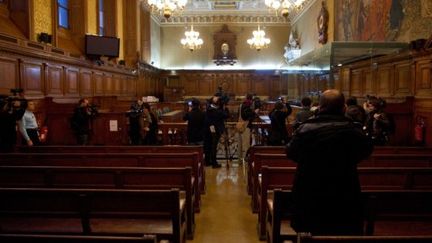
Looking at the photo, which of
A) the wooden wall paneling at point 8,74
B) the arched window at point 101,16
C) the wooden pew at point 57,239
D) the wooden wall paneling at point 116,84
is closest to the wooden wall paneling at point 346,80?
the wooden wall paneling at point 116,84

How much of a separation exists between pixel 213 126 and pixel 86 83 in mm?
5949

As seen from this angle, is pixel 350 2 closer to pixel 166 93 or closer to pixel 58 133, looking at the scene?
pixel 58 133

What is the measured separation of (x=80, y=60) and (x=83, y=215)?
381 inches

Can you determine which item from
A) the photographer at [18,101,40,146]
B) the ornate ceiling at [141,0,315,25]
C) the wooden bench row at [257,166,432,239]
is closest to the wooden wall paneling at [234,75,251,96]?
the ornate ceiling at [141,0,315,25]

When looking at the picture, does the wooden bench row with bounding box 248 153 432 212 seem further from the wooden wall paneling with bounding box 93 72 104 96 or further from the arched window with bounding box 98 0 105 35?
the arched window with bounding box 98 0 105 35

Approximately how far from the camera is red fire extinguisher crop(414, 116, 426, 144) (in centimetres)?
784

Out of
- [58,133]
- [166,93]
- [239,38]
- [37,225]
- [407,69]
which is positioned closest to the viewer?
[37,225]

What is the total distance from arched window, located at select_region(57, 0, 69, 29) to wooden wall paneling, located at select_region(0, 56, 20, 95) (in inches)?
174

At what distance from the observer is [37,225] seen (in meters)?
3.86

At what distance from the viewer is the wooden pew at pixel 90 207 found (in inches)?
128

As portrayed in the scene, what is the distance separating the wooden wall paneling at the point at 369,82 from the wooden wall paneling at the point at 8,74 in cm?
876

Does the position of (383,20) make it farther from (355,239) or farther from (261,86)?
(261,86)

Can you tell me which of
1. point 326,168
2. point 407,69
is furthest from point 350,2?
point 326,168

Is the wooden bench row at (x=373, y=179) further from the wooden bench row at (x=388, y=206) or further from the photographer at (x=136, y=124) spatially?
the photographer at (x=136, y=124)
